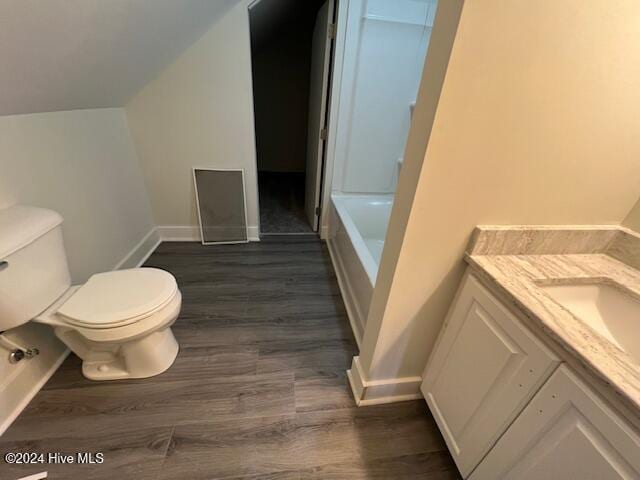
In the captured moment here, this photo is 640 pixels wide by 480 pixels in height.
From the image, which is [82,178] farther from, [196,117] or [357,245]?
[357,245]

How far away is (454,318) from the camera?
1.05m

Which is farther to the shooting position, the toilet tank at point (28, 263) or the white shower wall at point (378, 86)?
the white shower wall at point (378, 86)

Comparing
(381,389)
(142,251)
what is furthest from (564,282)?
(142,251)

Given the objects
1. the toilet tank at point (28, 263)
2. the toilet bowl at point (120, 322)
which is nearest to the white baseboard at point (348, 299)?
the toilet bowl at point (120, 322)

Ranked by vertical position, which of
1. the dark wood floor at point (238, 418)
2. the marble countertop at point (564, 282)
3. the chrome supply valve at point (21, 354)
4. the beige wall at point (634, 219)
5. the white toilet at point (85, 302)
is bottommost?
the dark wood floor at point (238, 418)

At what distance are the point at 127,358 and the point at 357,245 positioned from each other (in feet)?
4.40

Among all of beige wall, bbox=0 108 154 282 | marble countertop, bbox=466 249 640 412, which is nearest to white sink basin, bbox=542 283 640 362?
marble countertop, bbox=466 249 640 412

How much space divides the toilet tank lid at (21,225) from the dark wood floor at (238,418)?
0.72 metres

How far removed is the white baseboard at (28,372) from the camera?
1132 mm

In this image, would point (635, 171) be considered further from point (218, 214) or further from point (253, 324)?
point (218, 214)

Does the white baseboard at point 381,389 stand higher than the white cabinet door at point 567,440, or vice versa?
the white cabinet door at point 567,440

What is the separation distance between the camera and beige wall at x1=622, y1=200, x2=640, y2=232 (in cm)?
98

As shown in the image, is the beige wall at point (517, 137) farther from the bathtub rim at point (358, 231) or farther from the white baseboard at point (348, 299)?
the white baseboard at point (348, 299)

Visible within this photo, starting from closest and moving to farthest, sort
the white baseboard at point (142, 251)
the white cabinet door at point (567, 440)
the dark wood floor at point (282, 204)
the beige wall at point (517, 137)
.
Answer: the white cabinet door at point (567, 440) < the beige wall at point (517, 137) < the white baseboard at point (142, 251) < the dark wood floor at point (282, 204)
